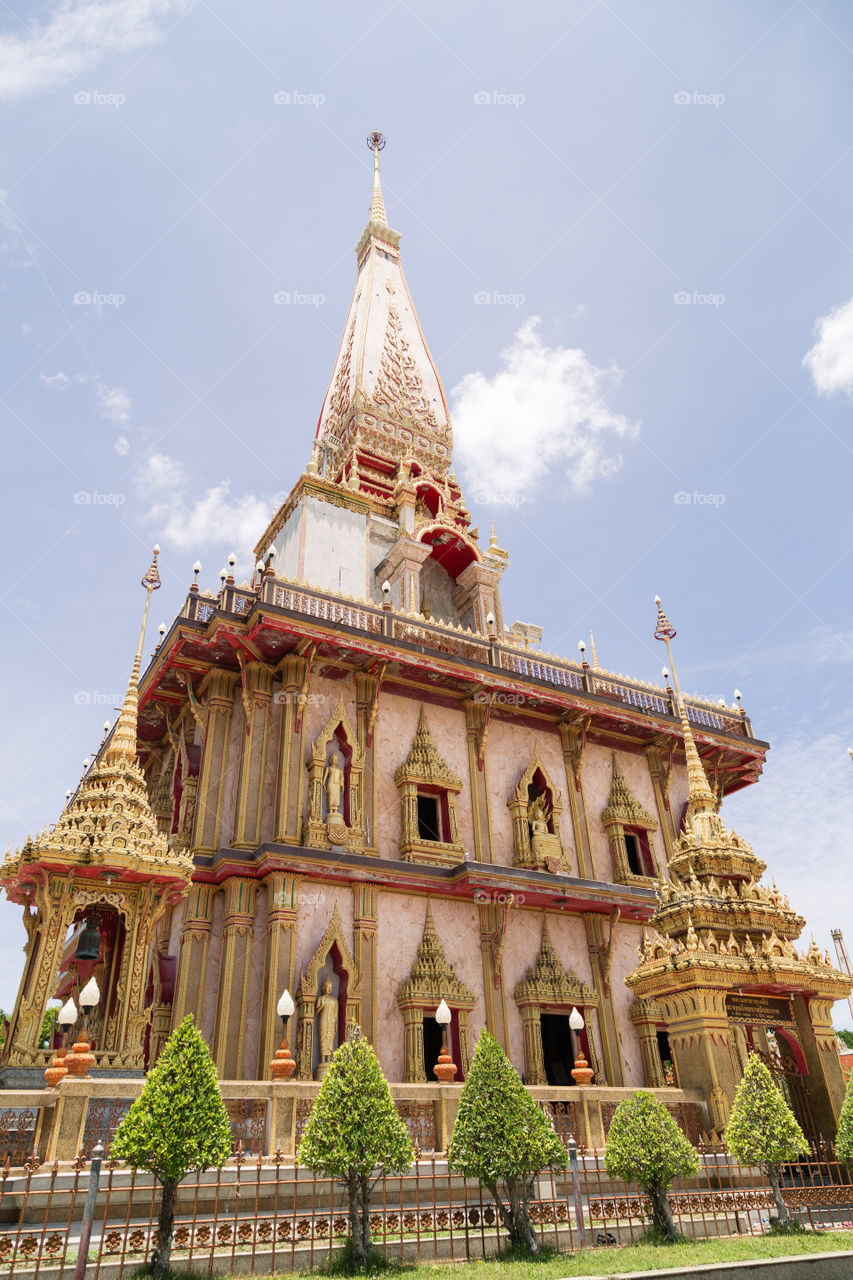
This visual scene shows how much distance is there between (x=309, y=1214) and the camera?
823cm

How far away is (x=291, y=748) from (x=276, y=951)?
4034mm

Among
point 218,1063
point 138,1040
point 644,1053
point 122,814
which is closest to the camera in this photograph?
point 138,1040

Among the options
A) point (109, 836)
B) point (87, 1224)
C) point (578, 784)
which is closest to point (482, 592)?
→ point (578, 784)

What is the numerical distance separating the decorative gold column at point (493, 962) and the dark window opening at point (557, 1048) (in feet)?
4.62

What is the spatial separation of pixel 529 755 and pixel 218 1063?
10.1 metres

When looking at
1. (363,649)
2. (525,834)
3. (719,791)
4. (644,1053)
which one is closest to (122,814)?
(363,649)

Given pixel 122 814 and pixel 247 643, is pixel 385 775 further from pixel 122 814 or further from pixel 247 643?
pixel 122 814

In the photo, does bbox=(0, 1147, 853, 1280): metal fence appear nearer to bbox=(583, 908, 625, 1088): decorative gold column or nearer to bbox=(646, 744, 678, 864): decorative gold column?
bbox=(583, 908, 625, 1088): decorative gold column

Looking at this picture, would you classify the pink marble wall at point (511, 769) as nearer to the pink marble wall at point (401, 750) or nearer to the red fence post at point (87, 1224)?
the pink marble wall at point (401, 750)

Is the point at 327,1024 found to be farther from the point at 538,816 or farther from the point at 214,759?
the point at 538,816

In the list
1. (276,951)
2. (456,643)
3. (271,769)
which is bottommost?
(276,951)

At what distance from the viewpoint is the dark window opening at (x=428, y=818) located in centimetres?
1955

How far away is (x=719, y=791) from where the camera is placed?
80.7ft

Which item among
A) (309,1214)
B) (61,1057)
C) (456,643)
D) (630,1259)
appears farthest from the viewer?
(456,643)
